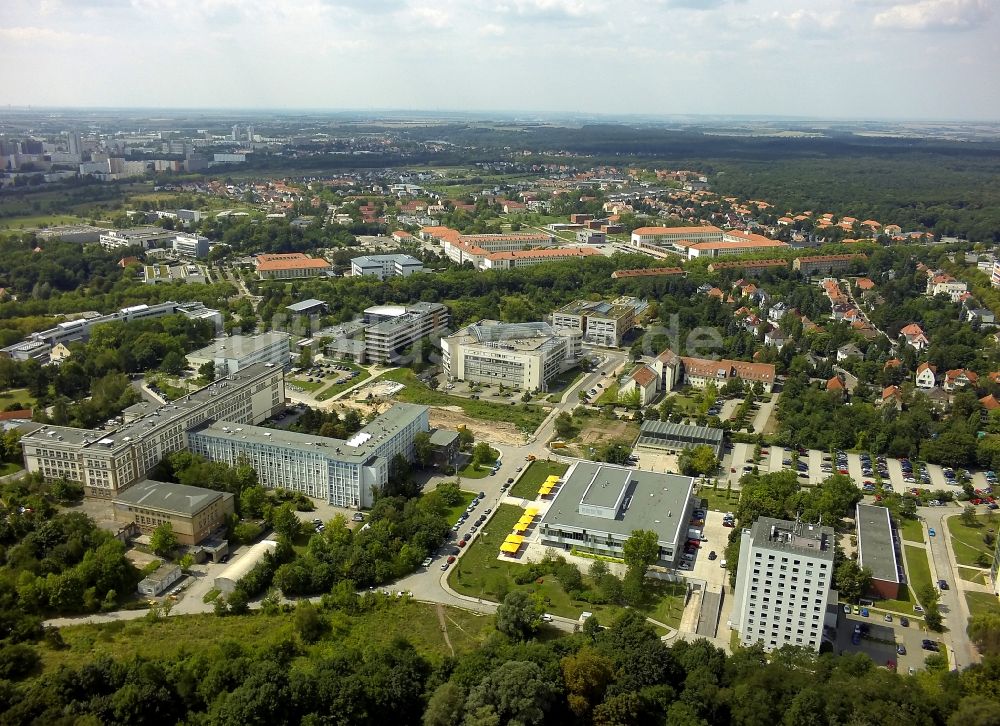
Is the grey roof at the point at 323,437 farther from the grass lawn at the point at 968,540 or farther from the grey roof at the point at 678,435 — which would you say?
the grass lawn at the point at 968,540

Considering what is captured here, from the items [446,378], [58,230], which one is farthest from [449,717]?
[58,230]

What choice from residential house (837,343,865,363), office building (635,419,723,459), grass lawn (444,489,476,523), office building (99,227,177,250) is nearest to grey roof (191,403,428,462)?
grass lawn (444,489,476,523)

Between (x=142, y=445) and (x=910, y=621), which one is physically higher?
(x=142, y=445)

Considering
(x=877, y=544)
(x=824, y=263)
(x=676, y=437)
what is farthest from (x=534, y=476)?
(x=824, y=263)

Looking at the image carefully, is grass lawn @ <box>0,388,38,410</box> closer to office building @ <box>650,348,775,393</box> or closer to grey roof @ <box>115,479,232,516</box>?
grey roof @ <box>115,479,232,516</box>

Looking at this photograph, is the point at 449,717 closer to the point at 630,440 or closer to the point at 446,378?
the point at 630,440
